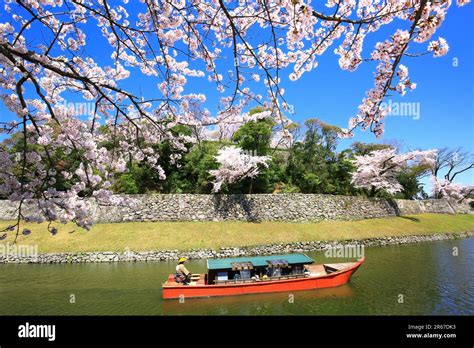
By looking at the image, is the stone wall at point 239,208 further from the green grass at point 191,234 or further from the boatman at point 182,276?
the boatman at point 182,276

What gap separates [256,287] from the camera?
403 inches

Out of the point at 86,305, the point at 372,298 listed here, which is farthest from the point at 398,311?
the point at 86,305

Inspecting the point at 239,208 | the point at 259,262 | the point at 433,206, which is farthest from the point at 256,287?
the point at 433,206

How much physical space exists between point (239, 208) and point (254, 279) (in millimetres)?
11801

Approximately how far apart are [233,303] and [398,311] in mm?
4943

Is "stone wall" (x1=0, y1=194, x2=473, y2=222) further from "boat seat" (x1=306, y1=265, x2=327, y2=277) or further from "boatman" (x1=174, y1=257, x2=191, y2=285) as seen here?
"boatman" (x1=174, y1=257, x2=191, y2=285)

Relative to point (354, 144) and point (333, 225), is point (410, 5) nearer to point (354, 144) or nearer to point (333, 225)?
point (333, 225)

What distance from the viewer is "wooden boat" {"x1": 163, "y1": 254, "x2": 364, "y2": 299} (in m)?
9.96

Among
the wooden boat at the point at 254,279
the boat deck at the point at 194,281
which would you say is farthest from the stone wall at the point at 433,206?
the boat deck at the point at 194,281

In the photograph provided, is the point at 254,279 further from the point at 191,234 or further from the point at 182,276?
the point at 191,234

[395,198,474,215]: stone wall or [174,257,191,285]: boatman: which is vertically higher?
[395,198,474,215]: stone wall

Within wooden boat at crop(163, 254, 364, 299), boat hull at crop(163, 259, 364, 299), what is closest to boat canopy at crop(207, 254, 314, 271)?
wooden boat at crop(163, 254, 364, 299)

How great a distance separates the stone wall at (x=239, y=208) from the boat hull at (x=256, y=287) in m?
10.9

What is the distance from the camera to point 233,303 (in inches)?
374
